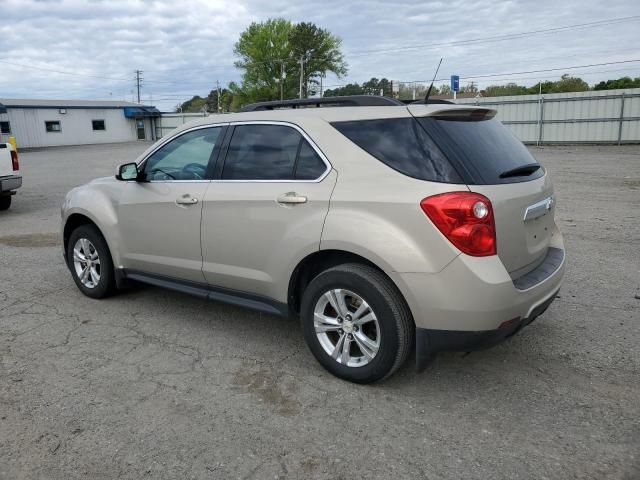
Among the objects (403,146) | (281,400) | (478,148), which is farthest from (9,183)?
(478,148)

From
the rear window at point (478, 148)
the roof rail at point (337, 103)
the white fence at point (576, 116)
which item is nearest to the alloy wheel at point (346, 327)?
the rear window at point (478, 148)

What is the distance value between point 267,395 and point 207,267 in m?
1.19

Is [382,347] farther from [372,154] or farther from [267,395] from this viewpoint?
[372,154]

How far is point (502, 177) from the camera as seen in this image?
10.6ft

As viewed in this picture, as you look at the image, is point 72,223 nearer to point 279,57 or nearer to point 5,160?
point 5,160

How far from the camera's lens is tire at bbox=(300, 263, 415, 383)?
3156 millimetres

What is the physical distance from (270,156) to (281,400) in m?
1.64

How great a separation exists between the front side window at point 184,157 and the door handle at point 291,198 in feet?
2.91

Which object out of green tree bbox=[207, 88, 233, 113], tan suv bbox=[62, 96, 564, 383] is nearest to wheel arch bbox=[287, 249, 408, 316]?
tan suv bbox=[62, 96, 564, 383]

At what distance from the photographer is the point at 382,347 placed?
→ 321 centimetres

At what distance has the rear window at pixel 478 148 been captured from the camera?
3.12 metres

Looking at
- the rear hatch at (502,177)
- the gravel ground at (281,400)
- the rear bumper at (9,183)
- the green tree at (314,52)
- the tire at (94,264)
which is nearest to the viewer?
the gravel ground at (281,400)

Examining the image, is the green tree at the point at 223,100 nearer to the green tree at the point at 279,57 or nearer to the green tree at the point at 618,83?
the green tree at the point at 279,57

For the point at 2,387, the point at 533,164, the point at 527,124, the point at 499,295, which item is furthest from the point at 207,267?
the point at 527,124
